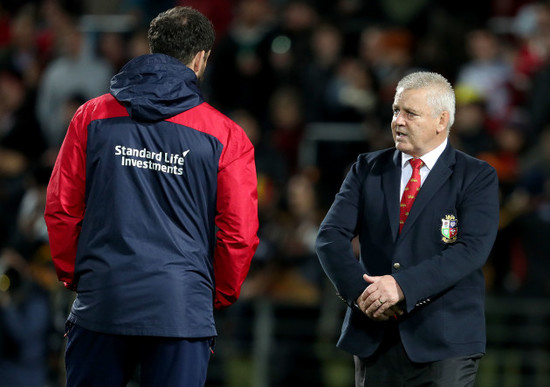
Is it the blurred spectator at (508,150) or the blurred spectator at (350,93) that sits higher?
the blurred spectator at (350,93)

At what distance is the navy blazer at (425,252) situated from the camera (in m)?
4.52

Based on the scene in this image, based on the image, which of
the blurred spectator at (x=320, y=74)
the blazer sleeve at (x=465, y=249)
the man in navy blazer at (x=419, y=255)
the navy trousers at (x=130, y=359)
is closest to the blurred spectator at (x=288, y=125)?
the blurred spectator at (x=320, y=74)

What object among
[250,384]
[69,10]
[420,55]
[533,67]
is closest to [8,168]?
[69,10]

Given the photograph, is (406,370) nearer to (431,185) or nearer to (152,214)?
(431,185)

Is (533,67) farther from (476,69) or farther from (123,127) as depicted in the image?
(123,127)

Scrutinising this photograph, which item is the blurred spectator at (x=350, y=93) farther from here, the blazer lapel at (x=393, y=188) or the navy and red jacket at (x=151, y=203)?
the navy and red jacket at (x=151, y=203)

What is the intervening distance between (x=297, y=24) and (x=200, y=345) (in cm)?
781

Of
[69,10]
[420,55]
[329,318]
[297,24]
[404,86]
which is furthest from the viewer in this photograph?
[69,10]

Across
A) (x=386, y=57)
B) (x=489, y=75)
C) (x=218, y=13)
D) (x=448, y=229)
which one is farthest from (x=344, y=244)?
(x=218, y=13)

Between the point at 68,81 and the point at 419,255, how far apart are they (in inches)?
320

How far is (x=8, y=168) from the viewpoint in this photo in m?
11.2

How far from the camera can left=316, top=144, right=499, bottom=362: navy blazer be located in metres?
4.52

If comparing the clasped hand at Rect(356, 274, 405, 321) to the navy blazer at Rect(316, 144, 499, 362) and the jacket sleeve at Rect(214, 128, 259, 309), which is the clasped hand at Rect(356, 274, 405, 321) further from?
the jacket sleeve at Rect(214, 128, 259, 309)

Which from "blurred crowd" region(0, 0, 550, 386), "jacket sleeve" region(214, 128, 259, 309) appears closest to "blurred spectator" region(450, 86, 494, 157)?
"blurred crowd" region(0, 0, 550, 386)
